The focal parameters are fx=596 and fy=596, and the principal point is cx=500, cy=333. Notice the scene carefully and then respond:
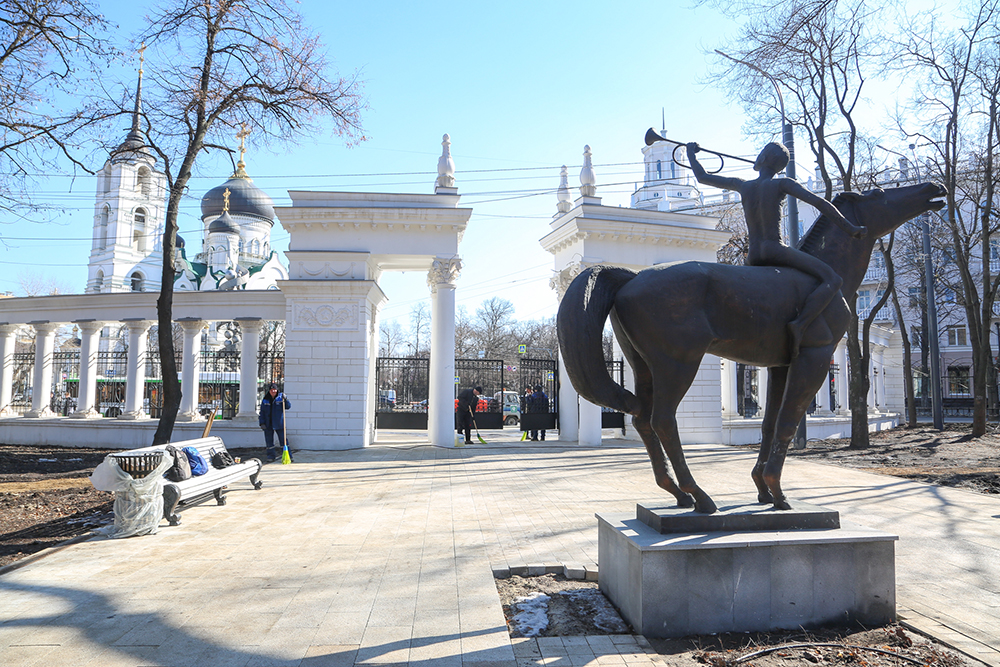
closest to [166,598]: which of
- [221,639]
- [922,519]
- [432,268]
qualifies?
[221,639]

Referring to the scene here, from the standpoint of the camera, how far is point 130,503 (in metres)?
7.44

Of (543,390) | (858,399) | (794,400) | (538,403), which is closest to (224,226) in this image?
(543,390)

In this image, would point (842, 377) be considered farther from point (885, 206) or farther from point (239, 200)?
point (239, 200)

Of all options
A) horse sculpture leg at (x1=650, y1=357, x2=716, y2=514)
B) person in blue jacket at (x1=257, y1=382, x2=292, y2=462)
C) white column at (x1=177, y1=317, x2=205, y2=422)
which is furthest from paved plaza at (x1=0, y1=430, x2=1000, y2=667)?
white column at (x1=177, y1=317, x2=205, y2=422)

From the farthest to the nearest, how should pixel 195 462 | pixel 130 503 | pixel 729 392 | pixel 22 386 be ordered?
pixel 22 386
pixel 729 392
pixel 195 462
pixel 130 503

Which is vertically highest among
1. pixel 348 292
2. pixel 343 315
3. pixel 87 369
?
pixel 348 292

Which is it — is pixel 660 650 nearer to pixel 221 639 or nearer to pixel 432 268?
pixel 221 639

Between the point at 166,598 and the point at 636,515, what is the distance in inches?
160

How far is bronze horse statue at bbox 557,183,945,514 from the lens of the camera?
4.47 m

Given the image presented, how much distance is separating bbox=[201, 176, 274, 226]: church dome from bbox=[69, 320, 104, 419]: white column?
40.1 metres

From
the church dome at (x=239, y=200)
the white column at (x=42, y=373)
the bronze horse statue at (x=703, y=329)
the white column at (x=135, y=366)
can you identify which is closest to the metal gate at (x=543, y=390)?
the white column at (x=135, y=366)

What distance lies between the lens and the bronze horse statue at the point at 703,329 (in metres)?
4.47

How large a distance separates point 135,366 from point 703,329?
2150cm

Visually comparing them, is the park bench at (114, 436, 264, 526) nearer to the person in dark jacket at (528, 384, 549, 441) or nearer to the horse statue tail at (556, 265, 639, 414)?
the horse statue tail at (556, 265, 639, 414)
